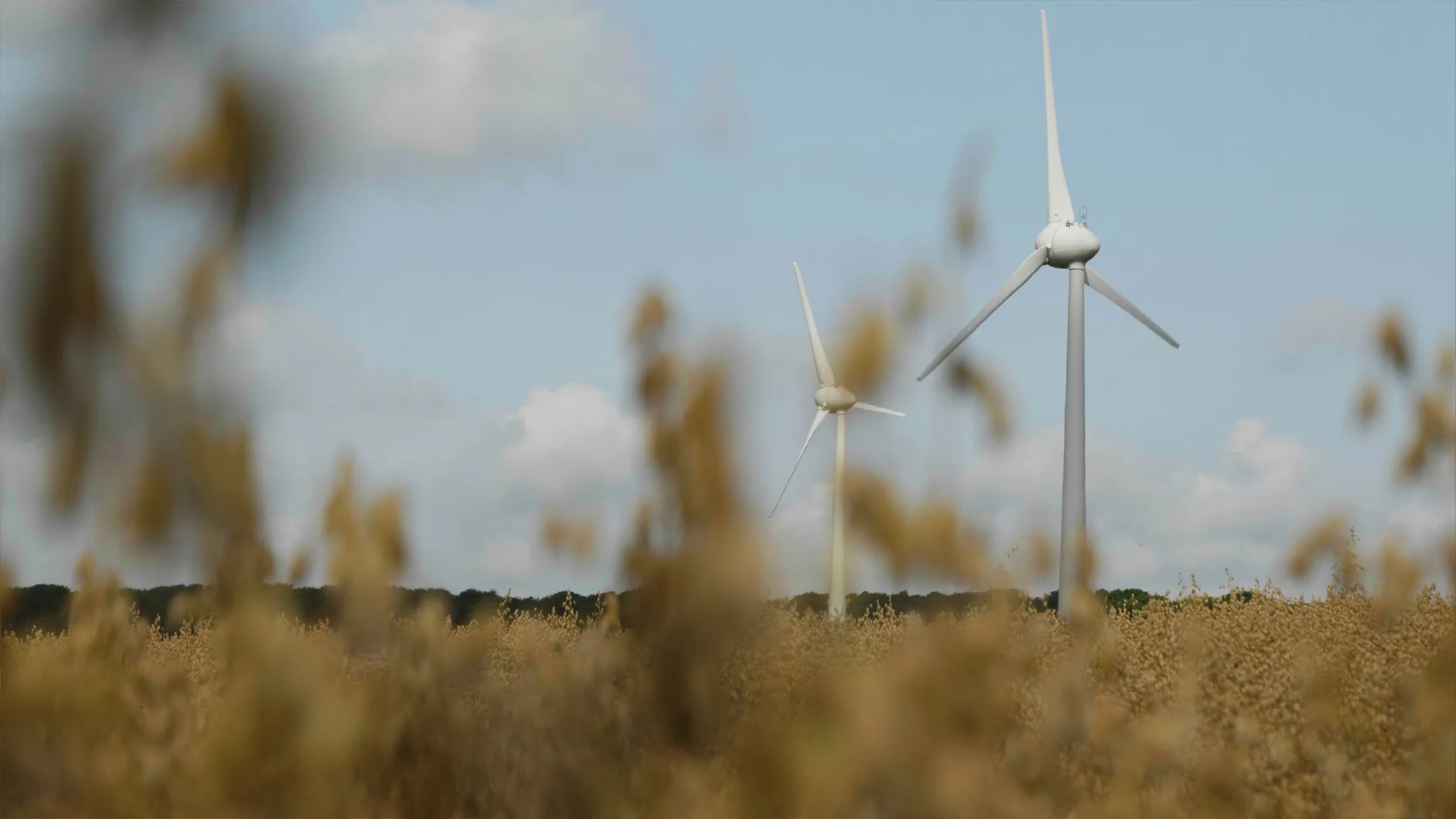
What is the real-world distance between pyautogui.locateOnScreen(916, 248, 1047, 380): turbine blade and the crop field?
12.4 metres

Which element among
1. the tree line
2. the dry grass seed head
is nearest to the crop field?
the dry grass seed head

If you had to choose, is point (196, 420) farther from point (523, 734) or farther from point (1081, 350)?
point (1081, 350)

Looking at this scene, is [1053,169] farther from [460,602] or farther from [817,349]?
[460,602]

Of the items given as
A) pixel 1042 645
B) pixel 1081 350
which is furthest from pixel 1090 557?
pixel 1042 645

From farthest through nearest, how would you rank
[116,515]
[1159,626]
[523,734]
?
[1159,626] → [523,734] → [116,515]

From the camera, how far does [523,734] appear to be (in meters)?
6.94

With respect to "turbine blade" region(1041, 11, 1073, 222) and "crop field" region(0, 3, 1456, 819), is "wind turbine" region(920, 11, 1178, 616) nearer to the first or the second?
"turbine blade" region(1041, 11, 1073, 222)

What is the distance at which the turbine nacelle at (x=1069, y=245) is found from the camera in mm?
23141

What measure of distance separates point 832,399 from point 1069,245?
5657mm

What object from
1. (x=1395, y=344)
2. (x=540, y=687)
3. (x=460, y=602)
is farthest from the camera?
(x=460, y=602)

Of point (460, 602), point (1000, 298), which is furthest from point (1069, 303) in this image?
point (460, 602)

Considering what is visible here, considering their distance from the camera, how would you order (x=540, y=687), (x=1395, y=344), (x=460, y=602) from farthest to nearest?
(x=460, y=602) < (x=1395, y=344) < (x=540, y=687)

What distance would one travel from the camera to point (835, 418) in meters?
25.2

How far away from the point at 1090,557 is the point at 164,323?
714 inches
